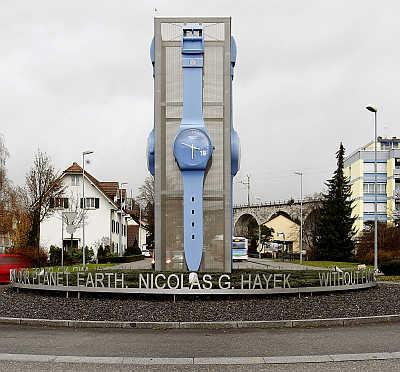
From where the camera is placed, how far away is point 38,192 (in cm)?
5853

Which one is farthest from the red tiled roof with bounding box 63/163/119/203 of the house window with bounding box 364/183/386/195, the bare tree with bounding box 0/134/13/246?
the house window with bounding box 364/183/386/195

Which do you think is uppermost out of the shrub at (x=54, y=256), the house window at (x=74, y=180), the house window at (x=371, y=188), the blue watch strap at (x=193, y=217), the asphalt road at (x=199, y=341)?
the house window at (x=371, y=188)

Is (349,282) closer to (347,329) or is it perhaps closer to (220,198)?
(220,198)

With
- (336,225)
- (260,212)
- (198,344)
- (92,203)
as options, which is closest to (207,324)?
(198,344)

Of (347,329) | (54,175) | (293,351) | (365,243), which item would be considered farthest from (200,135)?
(365,243)

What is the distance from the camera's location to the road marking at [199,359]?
10125 mm

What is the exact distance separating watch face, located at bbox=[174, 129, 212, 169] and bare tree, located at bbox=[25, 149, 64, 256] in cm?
3523

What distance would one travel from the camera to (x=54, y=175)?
5947cm

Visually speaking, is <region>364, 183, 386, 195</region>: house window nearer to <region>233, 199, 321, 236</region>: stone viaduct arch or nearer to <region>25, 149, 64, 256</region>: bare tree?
<region>233, 199, 321, 236</region>: stone viaduct arch

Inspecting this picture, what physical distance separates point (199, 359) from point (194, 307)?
23.1 feet

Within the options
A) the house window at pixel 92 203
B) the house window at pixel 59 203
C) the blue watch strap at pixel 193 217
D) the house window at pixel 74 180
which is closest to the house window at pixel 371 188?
the house window at pixel 92 203

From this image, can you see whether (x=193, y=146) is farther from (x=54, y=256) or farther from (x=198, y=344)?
(x=54, y=256)

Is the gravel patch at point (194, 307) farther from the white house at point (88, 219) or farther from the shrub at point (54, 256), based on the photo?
the white house at point (88, 219)

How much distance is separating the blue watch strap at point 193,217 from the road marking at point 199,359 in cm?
1421
